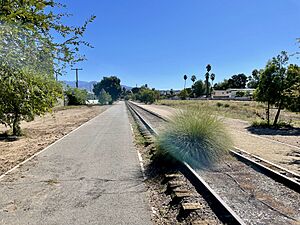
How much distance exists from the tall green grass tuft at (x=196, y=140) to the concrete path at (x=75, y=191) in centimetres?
122

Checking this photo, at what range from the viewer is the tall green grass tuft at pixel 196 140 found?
925 cm

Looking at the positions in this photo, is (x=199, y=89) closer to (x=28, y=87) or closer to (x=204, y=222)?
(x=28, y=87)

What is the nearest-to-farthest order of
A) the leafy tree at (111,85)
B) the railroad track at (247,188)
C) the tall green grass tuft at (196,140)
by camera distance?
the railroad track at (247,188), the tall green grass tuft at (196,140), the leafy tree at (111,85)

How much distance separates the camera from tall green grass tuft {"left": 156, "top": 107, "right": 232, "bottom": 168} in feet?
30.3

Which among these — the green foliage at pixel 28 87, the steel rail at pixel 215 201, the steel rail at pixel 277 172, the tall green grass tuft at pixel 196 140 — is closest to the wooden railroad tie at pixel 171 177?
the steel rail at pixel 215 201

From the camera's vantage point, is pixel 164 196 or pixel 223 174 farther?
pixel 223 174

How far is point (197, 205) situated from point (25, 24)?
181 inches

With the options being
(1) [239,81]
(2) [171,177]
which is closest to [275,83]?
(2) [171,177]

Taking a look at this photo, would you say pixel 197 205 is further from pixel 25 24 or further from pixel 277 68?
pixel 277 68

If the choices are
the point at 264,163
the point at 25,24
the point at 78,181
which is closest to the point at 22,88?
the point at 25,24

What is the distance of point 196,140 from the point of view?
9695 mm

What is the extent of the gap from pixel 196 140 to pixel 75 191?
435 centimetres

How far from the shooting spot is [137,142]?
571 inches

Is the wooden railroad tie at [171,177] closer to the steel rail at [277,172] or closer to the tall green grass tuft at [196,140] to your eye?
the tall green grass tuft at [196,140]
